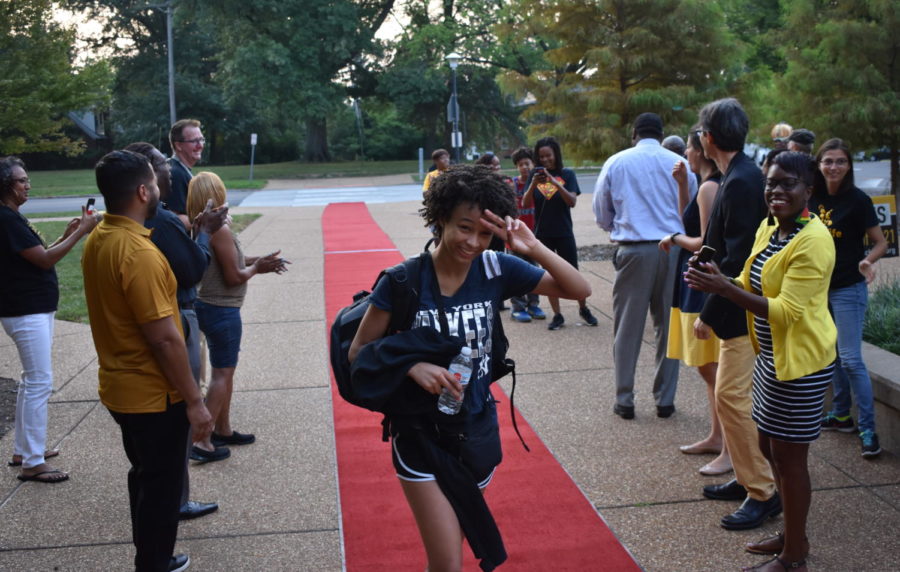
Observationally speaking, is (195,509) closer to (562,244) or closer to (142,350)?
(142,350)

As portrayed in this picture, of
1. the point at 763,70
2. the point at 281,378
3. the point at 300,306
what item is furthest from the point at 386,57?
the point at 281,378

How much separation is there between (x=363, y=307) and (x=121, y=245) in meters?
1.05

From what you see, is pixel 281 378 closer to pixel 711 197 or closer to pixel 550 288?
pixel 711 197

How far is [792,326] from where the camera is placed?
11.8ft

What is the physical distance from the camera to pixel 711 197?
15.9 feet

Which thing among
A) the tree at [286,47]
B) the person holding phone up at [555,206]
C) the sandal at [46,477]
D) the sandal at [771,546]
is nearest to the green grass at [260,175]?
the tree at [286,47]

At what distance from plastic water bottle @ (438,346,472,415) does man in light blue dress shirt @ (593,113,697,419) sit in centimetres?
319

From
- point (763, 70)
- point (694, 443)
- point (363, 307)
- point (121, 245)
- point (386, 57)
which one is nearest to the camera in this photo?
point (363, 307)

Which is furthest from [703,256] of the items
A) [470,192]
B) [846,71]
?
[846,71]

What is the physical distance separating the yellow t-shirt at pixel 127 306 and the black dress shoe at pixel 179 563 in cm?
91

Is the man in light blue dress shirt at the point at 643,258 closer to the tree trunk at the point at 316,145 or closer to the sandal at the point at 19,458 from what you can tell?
the sandal at the point at 19,458

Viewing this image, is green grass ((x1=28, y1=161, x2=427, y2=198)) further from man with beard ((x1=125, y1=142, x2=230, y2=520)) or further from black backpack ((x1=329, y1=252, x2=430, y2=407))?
black backpack ((x1=329, y1=252, x2=430, y2=407))

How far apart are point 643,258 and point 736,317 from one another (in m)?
1.67

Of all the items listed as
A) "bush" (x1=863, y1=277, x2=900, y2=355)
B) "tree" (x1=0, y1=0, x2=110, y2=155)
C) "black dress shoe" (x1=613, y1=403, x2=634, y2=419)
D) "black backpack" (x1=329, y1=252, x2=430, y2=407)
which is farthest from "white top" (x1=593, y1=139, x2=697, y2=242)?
"tree" (x1=0, y1=0, x2=110, y2=155)
